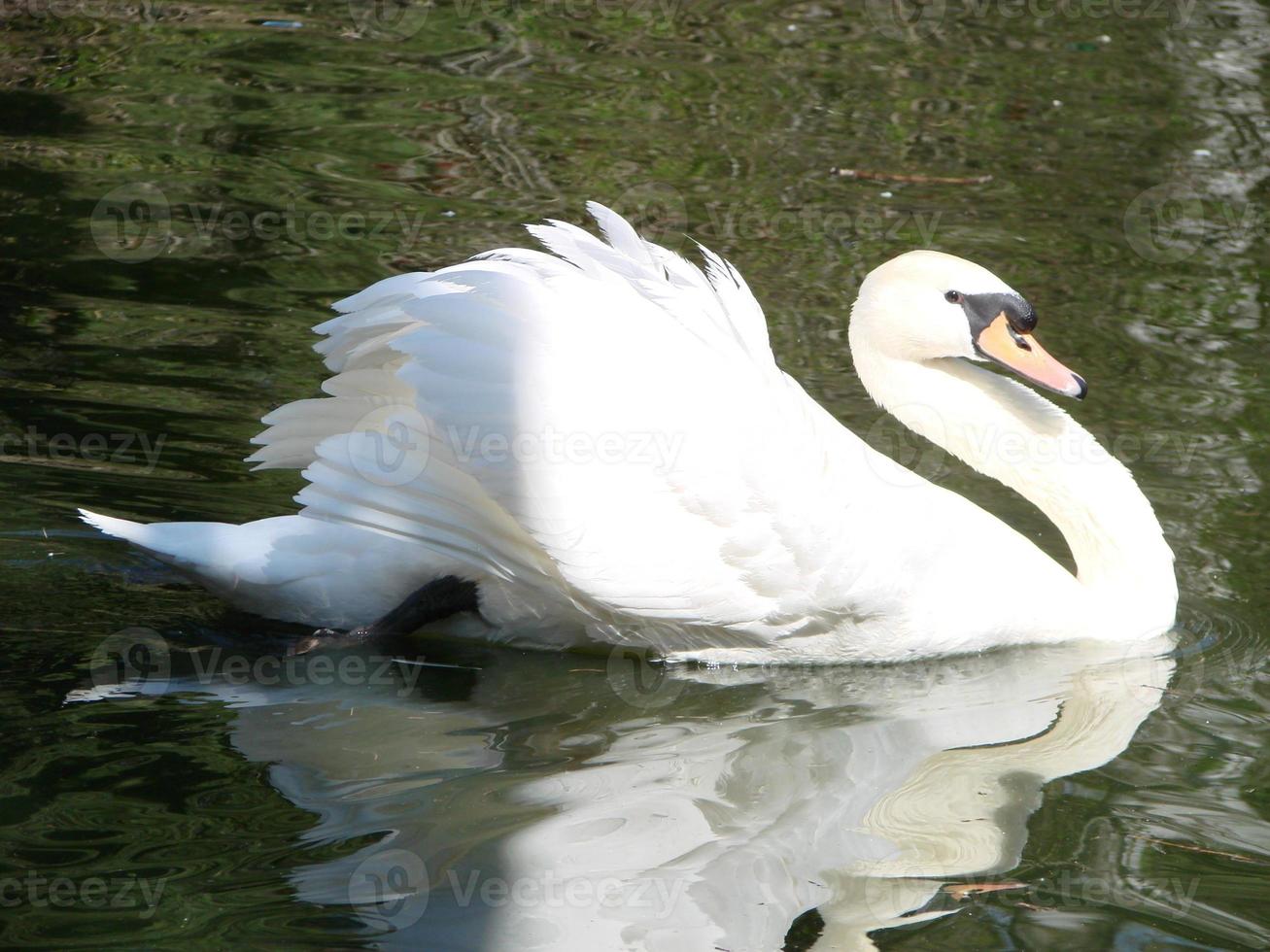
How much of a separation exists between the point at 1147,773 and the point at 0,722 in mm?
2825

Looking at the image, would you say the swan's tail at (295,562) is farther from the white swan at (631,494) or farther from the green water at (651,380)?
the green water at (651,380)

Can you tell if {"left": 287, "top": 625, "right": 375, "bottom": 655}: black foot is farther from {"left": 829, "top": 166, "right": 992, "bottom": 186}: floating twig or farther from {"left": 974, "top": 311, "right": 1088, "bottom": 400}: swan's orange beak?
{"left": 829, "top": 166, "right": 992, "bottom": 186}: floating twig

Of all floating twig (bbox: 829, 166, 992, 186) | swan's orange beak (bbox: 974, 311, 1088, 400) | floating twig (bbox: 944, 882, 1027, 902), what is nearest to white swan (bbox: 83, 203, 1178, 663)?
swan's orange beak (bbox: 974, 311, 1088, 400)

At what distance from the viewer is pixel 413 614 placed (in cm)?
463

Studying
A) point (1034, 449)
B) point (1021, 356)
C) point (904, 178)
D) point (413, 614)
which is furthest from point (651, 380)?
point (904, 178)

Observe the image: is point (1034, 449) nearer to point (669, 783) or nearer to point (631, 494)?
point (631, 494)

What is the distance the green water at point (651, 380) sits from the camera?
354 centimetres

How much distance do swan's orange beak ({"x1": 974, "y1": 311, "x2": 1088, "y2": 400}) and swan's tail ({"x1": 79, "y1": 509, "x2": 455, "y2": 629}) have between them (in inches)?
68.1

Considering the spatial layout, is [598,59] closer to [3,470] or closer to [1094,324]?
[1094,324]

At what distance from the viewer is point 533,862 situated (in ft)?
11.7

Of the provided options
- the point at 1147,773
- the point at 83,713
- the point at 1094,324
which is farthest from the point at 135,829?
the point at 1094,324

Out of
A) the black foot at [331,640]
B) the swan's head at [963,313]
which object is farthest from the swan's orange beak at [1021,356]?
the black foot at [331,640]

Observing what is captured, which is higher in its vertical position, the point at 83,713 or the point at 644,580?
the point at 644,580

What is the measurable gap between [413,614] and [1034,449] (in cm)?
198
